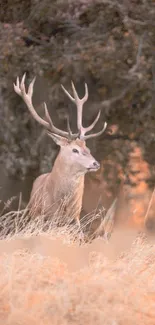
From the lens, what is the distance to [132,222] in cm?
688

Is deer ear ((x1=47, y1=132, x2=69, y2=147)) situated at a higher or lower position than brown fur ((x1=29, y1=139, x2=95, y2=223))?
higher

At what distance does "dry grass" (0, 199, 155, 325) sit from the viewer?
5535 millimetres

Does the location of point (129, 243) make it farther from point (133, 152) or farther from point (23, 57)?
point (23, 57)

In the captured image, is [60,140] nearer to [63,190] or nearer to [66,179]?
[66,179]

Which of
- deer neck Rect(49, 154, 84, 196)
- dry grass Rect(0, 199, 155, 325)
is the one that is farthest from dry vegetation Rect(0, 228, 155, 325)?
deer neck Rect(49, 154, 84, 196)

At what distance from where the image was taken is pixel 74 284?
567 centimetres

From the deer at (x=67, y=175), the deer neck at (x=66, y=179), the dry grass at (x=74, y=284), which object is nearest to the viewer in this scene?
the dry grass at (x=74, y=284)

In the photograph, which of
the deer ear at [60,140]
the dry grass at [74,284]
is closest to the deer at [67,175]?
the deer ear at [60,140]

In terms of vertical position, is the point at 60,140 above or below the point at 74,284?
above

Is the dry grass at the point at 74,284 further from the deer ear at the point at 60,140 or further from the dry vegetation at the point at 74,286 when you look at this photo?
the deer ear at the point at 60,140

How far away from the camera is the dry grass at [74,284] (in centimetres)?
554

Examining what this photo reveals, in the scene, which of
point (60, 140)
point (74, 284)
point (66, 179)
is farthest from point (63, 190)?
point (74, 284)

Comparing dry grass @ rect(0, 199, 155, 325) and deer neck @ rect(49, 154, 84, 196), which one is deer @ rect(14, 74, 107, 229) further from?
dry grass @ rect(0, 199, 155, 325)

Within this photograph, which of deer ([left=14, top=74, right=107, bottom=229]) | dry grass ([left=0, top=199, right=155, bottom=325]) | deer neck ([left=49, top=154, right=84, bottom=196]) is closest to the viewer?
dry grass ([left=0, top=199, right=155, bottom=325])
